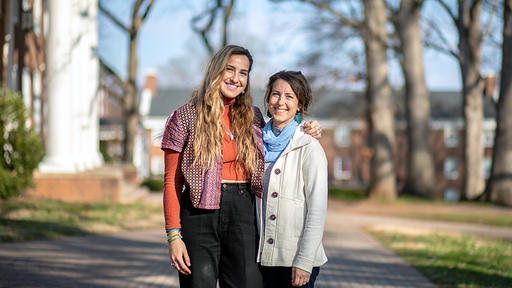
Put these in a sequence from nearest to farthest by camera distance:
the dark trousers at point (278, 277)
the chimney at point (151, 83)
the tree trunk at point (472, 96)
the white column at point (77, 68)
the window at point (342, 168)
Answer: the dark trousers at point (278, 277), the white column at point (77, 68), the tree trunk at point (472, 96), the window at point (342, 168), the chimney at point (151, 83)

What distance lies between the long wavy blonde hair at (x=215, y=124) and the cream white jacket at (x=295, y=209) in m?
0.17

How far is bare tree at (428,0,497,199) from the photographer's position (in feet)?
76.6

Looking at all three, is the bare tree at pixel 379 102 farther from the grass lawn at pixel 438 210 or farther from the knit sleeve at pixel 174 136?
the knit sleeve at pixel 174 136

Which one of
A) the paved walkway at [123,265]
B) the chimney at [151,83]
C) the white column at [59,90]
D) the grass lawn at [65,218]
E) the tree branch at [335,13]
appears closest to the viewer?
the paved walkway at [123,265]

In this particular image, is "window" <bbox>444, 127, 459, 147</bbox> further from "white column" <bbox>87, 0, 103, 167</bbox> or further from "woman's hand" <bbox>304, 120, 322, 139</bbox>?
"woman's hand" <bbox>304, 120, 322, 139</bbox>

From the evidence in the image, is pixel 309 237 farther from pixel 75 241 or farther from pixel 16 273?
pixel 75 241

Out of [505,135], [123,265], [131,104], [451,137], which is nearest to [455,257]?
[123,265]

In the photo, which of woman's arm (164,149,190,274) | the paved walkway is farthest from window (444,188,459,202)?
woman's arm (164,149,190,274)

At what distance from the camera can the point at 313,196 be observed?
3156 millimetres

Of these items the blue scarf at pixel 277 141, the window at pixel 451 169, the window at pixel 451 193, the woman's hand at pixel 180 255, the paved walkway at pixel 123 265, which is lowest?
the window at pixel 451 193

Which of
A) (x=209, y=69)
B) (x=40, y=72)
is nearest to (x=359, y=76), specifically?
(x=40, y=72)

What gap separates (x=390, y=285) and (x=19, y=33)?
13.5m

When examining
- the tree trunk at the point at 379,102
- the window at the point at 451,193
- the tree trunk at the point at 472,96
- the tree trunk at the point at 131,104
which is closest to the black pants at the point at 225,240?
the tree trunk at the point at 379,102

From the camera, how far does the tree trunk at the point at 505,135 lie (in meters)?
19.8
